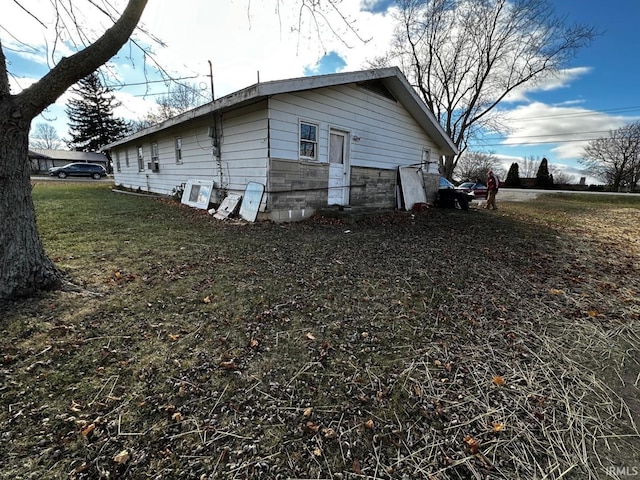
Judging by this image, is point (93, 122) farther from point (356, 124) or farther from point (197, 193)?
point (356, 124)

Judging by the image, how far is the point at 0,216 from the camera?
2736mm

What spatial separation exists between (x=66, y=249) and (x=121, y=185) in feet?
54.3

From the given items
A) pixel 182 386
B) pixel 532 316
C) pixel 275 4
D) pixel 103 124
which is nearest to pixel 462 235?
pixel 532 316

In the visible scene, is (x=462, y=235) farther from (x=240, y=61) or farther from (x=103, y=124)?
(x=103, y=124)

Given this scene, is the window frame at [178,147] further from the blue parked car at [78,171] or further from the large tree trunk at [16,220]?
the blue parked car at [78,171]

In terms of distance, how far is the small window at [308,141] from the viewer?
765 cm

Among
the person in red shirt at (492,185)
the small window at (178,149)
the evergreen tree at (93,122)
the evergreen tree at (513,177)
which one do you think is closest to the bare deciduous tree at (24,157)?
the small window at (178,149)

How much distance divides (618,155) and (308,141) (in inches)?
1616

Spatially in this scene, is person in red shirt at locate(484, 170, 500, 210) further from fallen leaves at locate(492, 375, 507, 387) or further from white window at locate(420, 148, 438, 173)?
fallen leaves at locate(492, 375, 507, 387)

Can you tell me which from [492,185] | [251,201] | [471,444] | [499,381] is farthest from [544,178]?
[471,444]

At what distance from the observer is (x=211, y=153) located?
905 centimetres

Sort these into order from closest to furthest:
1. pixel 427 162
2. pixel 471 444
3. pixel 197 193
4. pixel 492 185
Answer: pixel 471 444
pixel 197 193
pixel 427 162
pixel 492 185

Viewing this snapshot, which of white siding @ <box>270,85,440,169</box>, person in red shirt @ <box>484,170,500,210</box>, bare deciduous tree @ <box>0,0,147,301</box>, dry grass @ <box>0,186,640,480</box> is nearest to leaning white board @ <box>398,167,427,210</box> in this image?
white siding @ <box>270,85,440,169</box>

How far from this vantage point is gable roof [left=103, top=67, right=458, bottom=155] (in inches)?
247
